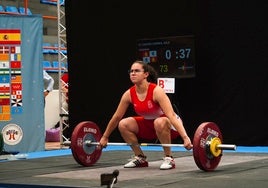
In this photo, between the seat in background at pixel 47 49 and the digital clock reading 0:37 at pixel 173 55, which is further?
the seat in background at pixel 47 49

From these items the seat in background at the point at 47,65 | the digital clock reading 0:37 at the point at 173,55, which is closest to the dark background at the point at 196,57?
the digital clock reading 0:37 at the point at 173,55

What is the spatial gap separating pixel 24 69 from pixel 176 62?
2.12 m

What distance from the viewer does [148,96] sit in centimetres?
487

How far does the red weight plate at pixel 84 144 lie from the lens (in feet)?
17.3

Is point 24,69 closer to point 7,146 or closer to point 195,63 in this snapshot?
point 7,146

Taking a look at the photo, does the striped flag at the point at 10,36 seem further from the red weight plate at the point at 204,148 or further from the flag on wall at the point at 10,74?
the red weight plate at the point at 204,148

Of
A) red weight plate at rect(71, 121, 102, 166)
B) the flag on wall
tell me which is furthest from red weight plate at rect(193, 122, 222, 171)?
the flag on wall

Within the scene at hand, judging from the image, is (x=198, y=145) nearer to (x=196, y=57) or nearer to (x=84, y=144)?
(x=84, y=144)

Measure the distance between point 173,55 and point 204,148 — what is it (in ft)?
11.3

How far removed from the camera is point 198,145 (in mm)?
4473

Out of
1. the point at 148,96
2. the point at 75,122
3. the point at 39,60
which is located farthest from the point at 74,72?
the point at 148,96

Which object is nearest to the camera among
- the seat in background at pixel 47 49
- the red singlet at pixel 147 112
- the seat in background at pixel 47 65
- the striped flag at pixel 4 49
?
the red singlet at pixel 147 112

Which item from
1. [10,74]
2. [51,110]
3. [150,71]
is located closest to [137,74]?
[150,71]

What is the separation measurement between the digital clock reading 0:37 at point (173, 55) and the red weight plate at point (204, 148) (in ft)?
10.00
